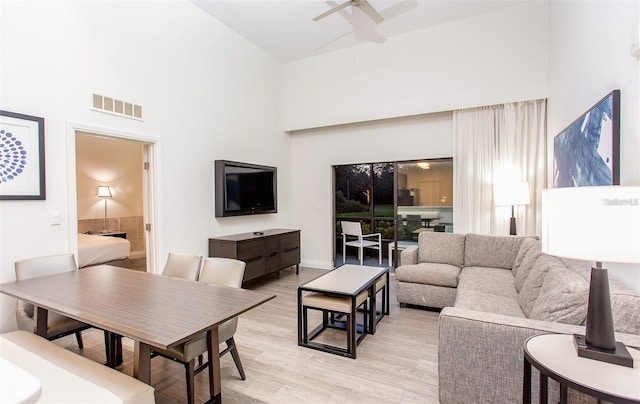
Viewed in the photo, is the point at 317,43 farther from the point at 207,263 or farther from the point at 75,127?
the point at 207,263

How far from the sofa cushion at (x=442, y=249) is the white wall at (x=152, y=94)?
9.29ft

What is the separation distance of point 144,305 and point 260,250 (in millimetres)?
2939

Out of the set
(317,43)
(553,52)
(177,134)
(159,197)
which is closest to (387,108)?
(317,43)

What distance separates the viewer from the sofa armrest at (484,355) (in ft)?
5.40

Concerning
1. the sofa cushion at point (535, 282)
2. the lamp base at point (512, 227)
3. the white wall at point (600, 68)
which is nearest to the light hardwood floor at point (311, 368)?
the sofa cushion at point (535, 282)

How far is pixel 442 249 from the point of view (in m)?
4.13

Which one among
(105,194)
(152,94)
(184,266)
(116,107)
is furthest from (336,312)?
(105,194)

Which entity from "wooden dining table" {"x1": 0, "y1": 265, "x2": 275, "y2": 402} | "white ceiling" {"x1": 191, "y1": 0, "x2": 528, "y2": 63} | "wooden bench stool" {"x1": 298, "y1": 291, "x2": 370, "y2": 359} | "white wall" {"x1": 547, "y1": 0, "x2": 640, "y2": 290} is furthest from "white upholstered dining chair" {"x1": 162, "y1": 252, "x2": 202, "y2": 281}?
"white ceiling" {"x1": 191, "y1": 0, "x2": 528, "y2": 63}

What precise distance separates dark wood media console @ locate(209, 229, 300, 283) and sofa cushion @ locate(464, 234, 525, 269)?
2790mm

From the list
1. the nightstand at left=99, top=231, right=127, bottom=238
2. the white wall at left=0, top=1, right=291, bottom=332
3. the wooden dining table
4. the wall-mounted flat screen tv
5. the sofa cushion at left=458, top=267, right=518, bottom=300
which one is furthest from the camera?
the nightstand at left=99, top=231, right=127, bottom=238

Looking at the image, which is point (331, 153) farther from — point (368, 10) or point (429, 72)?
point (368, 10)

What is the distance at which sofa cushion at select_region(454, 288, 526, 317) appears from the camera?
245 centimetres

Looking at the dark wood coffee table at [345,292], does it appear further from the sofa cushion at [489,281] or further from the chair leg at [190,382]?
the chair leg at [190,382]

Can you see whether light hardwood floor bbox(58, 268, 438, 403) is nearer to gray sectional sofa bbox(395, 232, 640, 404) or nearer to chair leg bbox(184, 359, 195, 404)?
chair leg bbox(184, 359, 195, 404)
